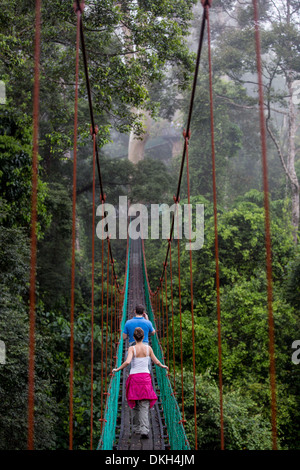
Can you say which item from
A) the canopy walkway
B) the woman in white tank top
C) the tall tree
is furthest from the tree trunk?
the woman in white tank top

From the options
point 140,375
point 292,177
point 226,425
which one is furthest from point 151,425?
point 292,177

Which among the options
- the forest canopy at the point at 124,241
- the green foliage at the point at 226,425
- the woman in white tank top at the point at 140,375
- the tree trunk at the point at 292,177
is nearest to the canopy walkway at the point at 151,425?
the woman in white tank top at the point at 140,375

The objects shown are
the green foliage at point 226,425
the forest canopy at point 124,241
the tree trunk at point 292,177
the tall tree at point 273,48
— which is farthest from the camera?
the tree trunk at point 292,177

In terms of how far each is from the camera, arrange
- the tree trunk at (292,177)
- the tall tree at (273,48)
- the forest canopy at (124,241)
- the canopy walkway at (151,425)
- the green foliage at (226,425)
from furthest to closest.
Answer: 1. the tree trunk at (292,177)
2. the tall tree at (273,48)
3. the green foliage at (226,425)
4. the forest canopy at (124,241)
5. the canopy walkway at (151,425)

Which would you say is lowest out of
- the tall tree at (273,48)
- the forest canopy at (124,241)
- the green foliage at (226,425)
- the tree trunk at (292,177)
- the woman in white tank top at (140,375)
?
the green foliage at (226,425)

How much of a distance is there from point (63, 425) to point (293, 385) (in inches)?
119

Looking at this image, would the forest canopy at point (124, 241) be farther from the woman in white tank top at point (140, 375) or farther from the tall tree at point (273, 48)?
the woman in white tank top at point (140, 375)

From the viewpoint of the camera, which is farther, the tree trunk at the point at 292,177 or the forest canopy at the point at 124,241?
the tree trunk at the point at 292,177

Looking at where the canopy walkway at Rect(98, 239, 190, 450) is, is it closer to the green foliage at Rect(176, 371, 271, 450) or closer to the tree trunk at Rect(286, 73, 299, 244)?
the green foliage at Rect(176, 371, 271, 450)

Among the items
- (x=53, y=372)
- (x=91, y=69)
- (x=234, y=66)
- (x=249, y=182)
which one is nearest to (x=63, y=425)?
(x=53, y=372)

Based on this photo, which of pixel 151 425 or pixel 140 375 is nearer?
pixel 140 375

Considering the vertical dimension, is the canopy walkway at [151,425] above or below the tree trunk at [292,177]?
below

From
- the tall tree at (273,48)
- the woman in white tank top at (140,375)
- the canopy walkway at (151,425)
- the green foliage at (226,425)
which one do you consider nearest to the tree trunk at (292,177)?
the tall tree at (273,48)

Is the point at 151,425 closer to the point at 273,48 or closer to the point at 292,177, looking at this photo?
the point at 292,177
